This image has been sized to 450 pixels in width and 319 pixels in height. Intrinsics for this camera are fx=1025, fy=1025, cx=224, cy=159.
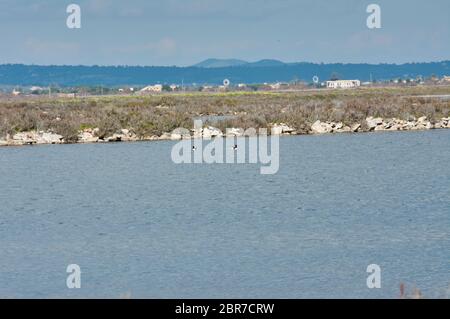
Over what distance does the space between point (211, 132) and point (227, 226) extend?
22.2 m

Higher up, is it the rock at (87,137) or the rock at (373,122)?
the rock at (373,122)

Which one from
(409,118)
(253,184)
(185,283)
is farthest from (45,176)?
(409,118)

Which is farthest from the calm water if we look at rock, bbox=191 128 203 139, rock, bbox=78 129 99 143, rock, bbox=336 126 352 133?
rock, bbox=336 126 352 133

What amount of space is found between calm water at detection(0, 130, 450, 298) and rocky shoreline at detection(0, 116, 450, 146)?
846 cm

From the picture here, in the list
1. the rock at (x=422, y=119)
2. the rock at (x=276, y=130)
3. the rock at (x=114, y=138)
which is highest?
the rock at (x=422, y=119)

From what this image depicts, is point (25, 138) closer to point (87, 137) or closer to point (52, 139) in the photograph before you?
point (52, 139)

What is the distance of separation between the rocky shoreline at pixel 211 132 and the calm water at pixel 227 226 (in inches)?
333

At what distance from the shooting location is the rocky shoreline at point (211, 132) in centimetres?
4138

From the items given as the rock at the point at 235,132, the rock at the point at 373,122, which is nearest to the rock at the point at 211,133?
the rock at the point at 235,132

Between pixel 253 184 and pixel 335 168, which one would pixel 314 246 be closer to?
pixel 253 184

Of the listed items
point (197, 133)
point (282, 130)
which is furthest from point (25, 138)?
point (282, 130)

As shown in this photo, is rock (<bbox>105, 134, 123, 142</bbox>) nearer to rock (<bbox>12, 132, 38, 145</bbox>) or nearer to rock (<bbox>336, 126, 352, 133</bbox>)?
rock (<bbox>12, 132, 38, 145</bbox>)

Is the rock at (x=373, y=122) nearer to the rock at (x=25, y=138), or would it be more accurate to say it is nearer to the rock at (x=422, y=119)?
the rock at (x=422, y=119)

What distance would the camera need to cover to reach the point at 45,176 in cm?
2883
